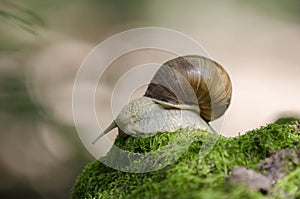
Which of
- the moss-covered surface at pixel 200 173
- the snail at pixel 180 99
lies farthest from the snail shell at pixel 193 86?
the moss-covered surface at pixel 200 173

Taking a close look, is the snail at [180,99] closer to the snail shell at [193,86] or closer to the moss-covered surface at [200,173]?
the snail shell at [193,86]

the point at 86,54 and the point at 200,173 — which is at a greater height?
the point at 200,173

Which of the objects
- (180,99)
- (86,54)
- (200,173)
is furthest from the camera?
(86,54)

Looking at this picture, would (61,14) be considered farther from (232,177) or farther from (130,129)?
(232,177)

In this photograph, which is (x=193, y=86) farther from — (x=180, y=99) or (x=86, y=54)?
(x=86, y=54)

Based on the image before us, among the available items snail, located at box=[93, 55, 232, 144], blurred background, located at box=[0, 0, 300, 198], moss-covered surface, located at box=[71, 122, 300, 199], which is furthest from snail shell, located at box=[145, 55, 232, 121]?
moss-covered surface, located at box=[71, 122, 300, 199]

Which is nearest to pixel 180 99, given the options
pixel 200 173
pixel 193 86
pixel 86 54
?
pixel 193 86

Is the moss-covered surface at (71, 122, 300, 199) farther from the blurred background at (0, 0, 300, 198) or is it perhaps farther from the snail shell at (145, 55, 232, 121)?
the blurred background at (0, 0, 300, 198)
